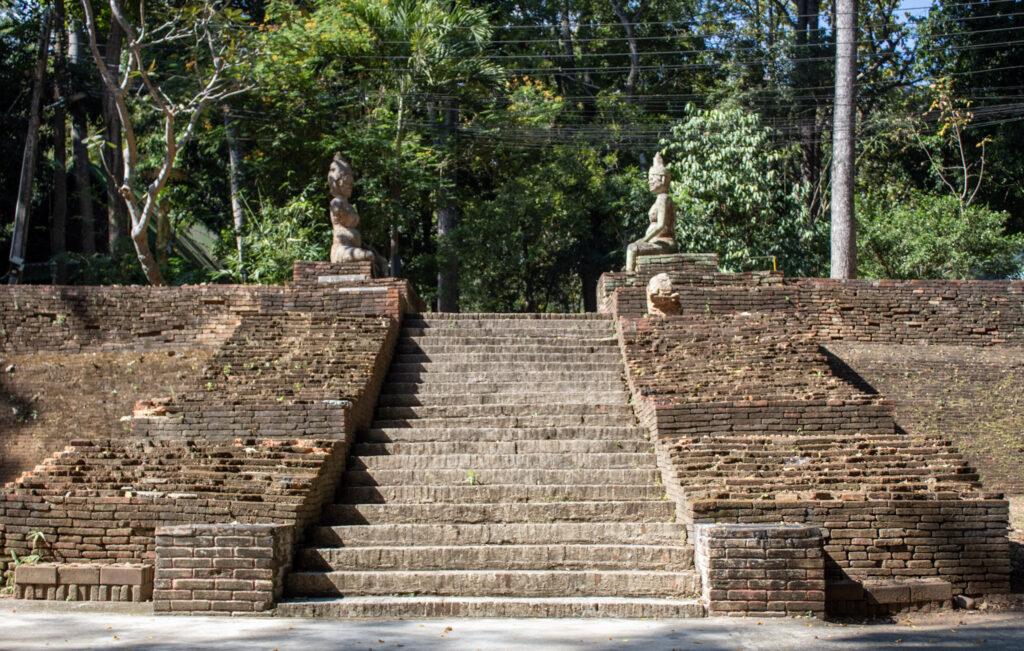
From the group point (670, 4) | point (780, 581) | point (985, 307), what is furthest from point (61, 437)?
point (670, 4)

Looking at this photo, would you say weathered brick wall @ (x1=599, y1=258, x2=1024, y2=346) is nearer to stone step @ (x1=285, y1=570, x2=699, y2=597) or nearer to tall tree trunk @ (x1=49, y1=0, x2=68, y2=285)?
stone step @ (x1=285, y1=570, x2=699, y2=597)

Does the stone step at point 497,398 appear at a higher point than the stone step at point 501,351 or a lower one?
lower

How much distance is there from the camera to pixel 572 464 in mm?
8234

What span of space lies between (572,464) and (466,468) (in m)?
0.85

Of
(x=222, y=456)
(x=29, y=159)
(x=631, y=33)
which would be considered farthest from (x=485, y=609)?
(x=631, y=33)

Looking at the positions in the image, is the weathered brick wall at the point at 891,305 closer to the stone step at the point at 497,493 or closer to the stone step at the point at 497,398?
the stone step at the point at 497,398

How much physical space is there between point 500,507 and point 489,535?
31 centimetres

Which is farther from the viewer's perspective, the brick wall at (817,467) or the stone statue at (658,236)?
the stone statue at (658,236)

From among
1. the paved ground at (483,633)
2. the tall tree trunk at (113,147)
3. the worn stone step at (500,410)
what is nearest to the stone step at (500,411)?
the worn stone step at (500,410)

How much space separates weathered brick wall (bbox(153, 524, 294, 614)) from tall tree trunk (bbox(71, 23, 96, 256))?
46.2 ft

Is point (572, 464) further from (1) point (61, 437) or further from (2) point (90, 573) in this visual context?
(1) point (61, 437)

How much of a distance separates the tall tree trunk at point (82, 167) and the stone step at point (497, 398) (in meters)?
11.6

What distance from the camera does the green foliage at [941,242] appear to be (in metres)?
16.5

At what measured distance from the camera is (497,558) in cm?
695
